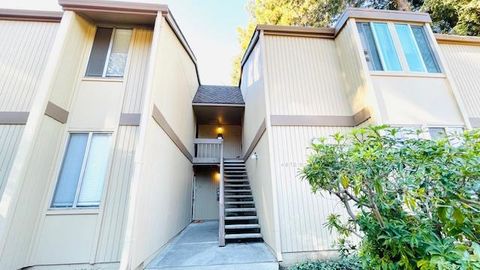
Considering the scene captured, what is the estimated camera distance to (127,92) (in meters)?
4.95

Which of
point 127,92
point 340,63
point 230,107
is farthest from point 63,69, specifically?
point 340,63

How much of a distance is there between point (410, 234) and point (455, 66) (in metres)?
7.50

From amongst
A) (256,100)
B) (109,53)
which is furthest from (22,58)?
(256,100)

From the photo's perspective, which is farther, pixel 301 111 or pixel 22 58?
pixel 301 111

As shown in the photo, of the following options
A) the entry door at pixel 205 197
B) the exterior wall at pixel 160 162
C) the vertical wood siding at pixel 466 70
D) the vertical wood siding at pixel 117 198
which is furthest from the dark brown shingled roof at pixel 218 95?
the vertical wood siding at pixel 466 70

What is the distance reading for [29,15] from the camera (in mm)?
5273

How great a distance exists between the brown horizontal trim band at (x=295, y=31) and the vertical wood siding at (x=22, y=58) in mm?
5752

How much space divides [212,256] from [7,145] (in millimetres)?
5145

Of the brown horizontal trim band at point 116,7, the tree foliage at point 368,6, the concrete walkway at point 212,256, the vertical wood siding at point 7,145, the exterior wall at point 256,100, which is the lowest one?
the concrete walkway at point 212,256

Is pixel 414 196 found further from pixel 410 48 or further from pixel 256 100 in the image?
pixel 410 48

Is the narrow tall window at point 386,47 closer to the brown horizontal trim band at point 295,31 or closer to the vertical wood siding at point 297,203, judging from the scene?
the brown horizontal trim band at point 295,31

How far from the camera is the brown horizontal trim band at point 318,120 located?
5125 mm

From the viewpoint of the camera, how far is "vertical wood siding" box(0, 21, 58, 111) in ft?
15.5

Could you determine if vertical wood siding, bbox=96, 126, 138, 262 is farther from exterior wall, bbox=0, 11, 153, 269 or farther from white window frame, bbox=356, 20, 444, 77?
white window frame, bbox=356, 20, 444, 77
